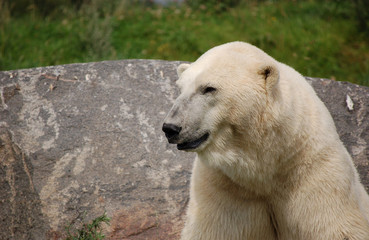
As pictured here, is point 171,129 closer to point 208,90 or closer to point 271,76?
point 208,90

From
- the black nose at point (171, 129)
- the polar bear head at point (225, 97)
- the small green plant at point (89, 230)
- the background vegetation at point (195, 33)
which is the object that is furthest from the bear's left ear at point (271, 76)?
the background vegetation at point (195, 33)

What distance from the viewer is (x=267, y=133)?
2.61m

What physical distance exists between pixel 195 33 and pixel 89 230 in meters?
4.10

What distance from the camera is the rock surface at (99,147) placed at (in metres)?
3.93

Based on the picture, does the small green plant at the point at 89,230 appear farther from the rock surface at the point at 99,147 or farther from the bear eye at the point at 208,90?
the bear eye at the point at 208,90

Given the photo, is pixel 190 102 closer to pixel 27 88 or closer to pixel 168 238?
pixel 168 238

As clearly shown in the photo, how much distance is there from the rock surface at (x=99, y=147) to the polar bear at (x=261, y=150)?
3.84 ft

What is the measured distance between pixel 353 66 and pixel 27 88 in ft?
14.0

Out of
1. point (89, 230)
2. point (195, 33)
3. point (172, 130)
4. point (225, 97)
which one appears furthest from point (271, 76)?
point (195, 33)

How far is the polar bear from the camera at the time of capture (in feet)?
8.47

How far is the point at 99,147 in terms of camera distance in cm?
424

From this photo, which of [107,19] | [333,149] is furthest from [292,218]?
[107,19]

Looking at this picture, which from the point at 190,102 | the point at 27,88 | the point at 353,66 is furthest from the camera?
the point at 353,66

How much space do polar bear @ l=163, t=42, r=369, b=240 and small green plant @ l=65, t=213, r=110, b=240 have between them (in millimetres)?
1092
